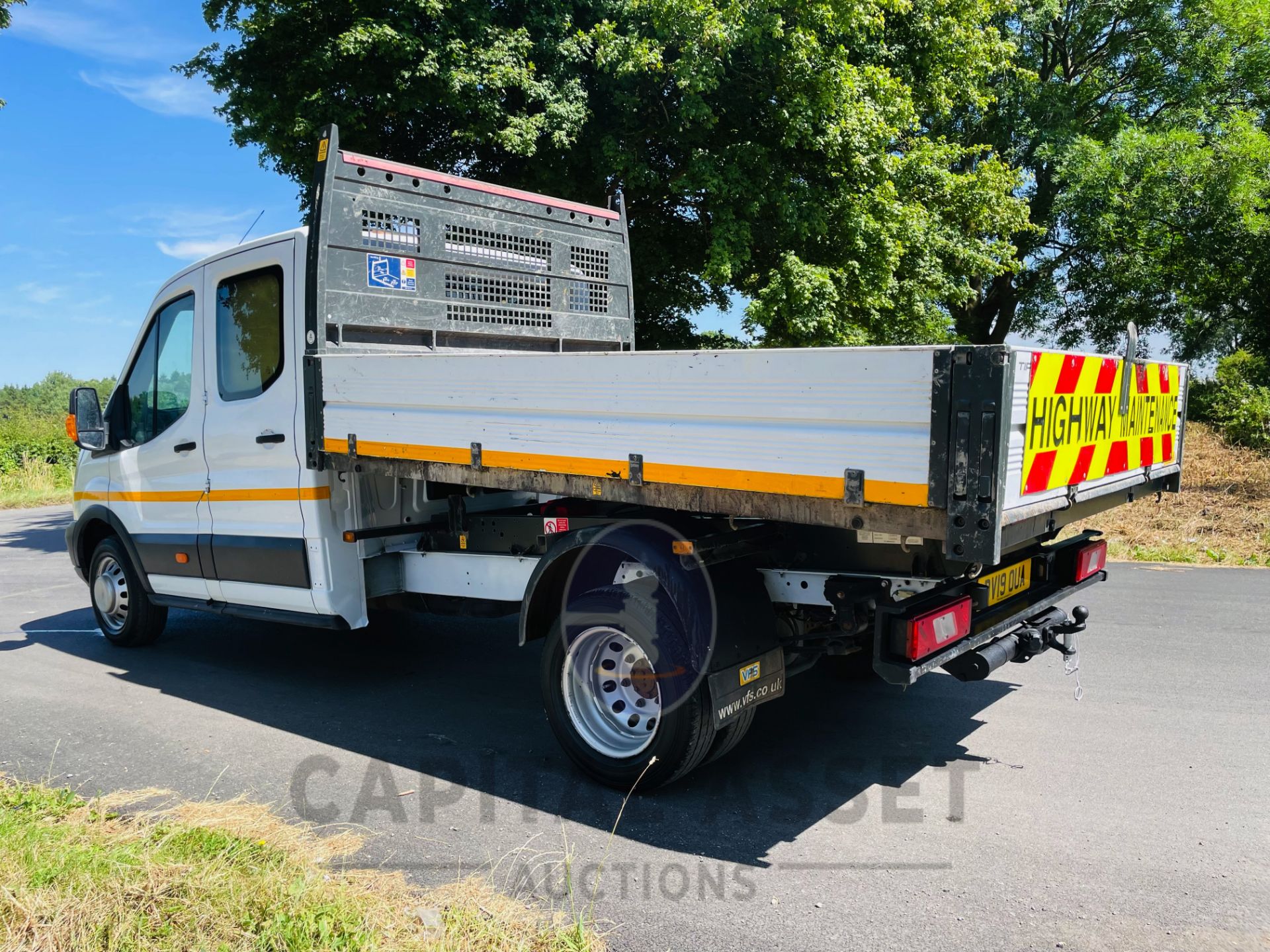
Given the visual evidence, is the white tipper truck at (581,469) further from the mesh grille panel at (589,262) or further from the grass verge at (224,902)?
the grass verge at (224,902)

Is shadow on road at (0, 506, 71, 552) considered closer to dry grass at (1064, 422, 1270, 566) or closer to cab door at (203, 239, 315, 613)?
cab door at (203, 239, 315, 613)

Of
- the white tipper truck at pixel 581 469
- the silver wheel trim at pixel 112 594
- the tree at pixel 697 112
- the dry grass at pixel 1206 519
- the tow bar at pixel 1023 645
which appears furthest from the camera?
the tree at pixel 697 112

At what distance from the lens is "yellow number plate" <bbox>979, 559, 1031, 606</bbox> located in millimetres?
3982

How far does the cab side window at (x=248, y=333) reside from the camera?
525 cm

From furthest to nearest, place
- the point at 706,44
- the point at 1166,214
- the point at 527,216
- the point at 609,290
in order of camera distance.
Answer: the point at 1166,214
the point at 706,44
the point at 609,290
the point at 527,216

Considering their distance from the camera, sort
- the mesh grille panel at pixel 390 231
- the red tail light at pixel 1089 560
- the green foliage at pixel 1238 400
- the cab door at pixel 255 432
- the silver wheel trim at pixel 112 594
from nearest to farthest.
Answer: the red tail light at pixel 1089 560 < the mesh grille panel at pixel 390 231 < the cab door at pixel 255 432 < the silver wheel trim at pixel 112 594 < the green foliage at pixel 1238 400

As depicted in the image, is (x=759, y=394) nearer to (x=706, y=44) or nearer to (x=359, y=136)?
(x=706, y=44)

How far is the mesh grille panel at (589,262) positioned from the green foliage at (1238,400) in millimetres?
11513

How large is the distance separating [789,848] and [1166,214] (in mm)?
16653

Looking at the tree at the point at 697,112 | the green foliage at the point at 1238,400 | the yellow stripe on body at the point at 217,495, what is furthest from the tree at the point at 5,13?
the green foliage at the point at 1238,400

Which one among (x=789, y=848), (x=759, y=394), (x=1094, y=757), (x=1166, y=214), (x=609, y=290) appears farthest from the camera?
(x=1166, y=214)

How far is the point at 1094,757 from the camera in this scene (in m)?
4.32

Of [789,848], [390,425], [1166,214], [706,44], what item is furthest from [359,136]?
[1166,214]

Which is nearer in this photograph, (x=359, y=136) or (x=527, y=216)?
(x=527, y=216)
